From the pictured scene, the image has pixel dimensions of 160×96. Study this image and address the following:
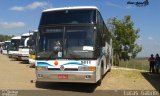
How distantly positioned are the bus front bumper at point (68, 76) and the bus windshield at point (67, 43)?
0.68 meters

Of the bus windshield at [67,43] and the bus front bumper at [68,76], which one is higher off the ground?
the bus windshield at [67,43]

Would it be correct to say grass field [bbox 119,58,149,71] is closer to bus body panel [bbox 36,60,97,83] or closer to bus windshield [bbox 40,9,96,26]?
bus windshield [bbox 40,9,96,26]

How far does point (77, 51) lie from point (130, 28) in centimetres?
3872

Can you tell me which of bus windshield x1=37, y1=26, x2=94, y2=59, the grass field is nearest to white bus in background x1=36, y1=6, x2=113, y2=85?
bus windshield x1=37, y1=26, x2=94, y2=59

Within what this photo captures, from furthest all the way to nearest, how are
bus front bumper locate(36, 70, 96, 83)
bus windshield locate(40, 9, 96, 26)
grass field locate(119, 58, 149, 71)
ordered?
1. grass field locate(119, 58, 149, 71)
2. bus windshield locate(40, 9, 96, 26)
3. bus front bumper locate(36, 70, 96, 83)

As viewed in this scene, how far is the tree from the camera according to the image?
53031mm

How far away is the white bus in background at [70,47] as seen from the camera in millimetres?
15523

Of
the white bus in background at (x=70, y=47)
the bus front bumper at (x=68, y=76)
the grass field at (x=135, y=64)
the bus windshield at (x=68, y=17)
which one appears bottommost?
the grass field at (x=135, y=64)

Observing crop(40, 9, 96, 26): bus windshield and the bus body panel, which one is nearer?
the bus body panel

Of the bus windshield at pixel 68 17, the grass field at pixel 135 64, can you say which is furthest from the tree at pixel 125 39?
the bus windshield at pixel 68 17

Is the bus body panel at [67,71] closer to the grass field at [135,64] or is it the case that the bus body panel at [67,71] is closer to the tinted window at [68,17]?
the tinted window at [68,17]

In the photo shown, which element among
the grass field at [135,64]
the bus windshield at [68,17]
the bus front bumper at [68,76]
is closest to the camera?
the bus front bumper at [68,76]

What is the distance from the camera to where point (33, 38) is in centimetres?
1744

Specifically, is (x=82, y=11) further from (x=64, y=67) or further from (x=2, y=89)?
(x=2, y=89)
